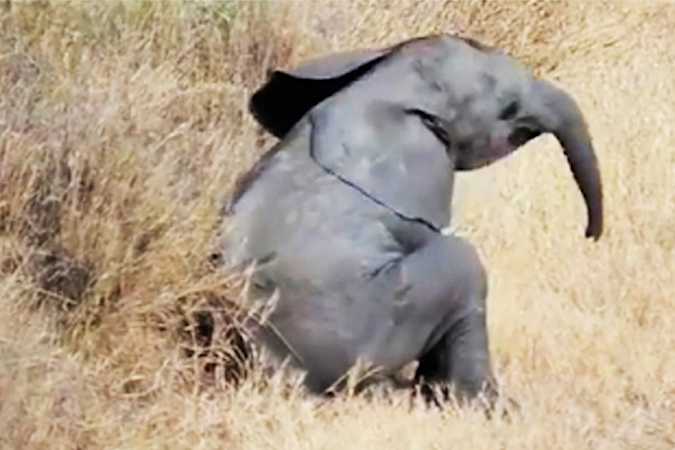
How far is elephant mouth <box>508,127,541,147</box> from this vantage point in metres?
8.91

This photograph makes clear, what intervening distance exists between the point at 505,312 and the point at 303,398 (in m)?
1.65

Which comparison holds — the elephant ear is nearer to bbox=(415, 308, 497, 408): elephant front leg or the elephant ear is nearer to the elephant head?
the elephant head

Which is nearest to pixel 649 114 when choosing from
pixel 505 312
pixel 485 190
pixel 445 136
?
pixel 485 190

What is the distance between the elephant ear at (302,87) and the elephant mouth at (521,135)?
58 centimetres

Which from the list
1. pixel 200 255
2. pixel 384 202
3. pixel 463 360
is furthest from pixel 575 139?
pixel 200 255

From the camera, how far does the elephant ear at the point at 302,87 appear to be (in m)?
8.91

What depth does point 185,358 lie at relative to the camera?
8.38 metres

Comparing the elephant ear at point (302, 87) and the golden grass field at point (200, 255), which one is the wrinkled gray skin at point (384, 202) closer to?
the elephant ear at point (302, 87)

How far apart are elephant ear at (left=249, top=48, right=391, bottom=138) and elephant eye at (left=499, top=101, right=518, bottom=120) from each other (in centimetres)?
51

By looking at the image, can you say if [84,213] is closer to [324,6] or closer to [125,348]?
[125,348]

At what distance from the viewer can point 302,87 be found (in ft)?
29.3

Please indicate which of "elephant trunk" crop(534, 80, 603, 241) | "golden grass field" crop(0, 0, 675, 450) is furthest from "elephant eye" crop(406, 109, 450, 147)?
"golden grass field" crop(0, 0, 675, 450)

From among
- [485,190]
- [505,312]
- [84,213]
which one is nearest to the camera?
[84,213]

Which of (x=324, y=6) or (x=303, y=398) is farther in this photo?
(x=324, y=6)
